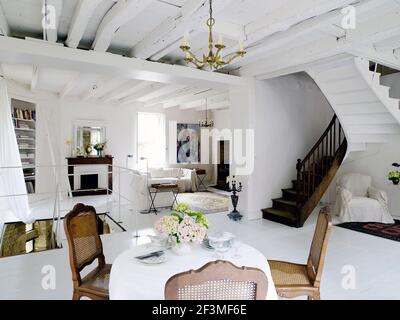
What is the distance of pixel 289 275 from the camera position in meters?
2.20

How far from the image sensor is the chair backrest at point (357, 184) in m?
5.75

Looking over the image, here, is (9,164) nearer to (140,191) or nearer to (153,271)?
(140,191)

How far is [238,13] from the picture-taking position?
123 inches

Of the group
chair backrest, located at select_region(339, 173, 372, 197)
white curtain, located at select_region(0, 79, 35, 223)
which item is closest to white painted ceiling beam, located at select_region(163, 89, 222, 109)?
chair backrest, located at select_region(339, 173, 372, 197)

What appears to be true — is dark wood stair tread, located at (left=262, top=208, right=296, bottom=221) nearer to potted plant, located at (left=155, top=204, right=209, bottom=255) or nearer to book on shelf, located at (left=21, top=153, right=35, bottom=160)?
potted plant, located at (left=155, top=204, right=209, bottom=255)

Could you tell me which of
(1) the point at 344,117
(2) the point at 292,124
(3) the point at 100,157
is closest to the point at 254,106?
(2) the point at 292,124

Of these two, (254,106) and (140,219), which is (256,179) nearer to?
(254,106)

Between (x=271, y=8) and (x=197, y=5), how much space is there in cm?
90

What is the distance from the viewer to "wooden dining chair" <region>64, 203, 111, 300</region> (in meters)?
1.96

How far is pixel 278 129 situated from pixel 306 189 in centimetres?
131

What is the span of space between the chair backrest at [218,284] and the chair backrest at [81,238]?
113cm

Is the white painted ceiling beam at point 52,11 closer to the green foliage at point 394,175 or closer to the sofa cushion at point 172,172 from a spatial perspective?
the sofa cushion at point 172,172

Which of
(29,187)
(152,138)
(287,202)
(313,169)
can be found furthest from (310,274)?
(152,138)

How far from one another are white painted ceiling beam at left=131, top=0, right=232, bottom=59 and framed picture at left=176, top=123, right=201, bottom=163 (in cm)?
581
